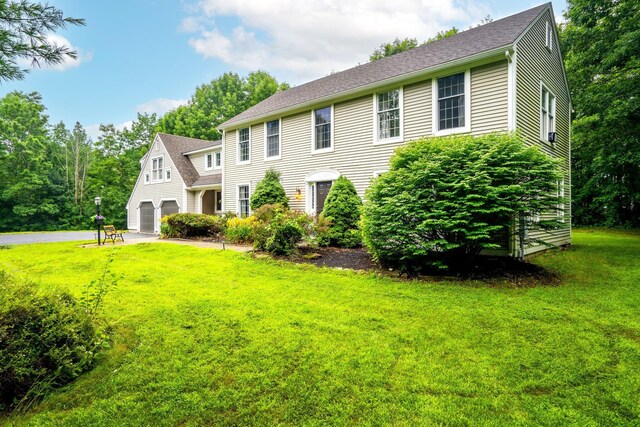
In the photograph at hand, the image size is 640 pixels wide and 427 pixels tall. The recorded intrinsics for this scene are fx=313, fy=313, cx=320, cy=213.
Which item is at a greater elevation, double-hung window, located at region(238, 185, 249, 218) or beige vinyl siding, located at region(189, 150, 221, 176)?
beige vinyl siding, located at region(189, 150, 221, 176)

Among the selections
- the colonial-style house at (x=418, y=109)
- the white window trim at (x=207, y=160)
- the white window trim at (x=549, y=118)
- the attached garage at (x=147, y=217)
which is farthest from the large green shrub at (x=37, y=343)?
the attached garage at (x=147, y=217)

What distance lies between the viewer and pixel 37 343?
8.64ft

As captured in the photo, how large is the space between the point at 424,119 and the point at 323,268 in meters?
5.88

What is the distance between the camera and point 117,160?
34562mm

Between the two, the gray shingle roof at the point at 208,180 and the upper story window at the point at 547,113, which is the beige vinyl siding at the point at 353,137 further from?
the upper story window at the point at 547,113

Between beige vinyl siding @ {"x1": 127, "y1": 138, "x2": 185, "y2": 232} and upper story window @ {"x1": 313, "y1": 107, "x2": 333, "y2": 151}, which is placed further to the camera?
beige vinyl siding @ {"x1": 127, "y1": 138, "x2": 185, "y2": 232}

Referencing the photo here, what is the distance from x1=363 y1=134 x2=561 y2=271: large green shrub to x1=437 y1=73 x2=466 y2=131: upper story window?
109 inches

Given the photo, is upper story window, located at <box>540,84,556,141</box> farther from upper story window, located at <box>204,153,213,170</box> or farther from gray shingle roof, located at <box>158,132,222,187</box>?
upper story window, located at <box>204,153,213,170</box>

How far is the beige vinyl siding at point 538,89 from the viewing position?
885cm

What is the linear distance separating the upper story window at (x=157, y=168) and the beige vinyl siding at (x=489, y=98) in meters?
19.9

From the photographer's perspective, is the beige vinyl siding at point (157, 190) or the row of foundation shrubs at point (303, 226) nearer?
the row of foundation shrubs at point (303, 226)

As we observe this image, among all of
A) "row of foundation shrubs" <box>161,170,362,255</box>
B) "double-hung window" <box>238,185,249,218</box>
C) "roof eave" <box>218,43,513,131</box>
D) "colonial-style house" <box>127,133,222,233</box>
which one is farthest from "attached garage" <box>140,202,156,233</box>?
"row of foundation shrubs" <box>161,170,362,255</box>

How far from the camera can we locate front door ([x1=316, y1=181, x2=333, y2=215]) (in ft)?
40.5

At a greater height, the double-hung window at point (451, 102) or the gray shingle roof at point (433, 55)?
the gray shingle roof at point (433, 55)
